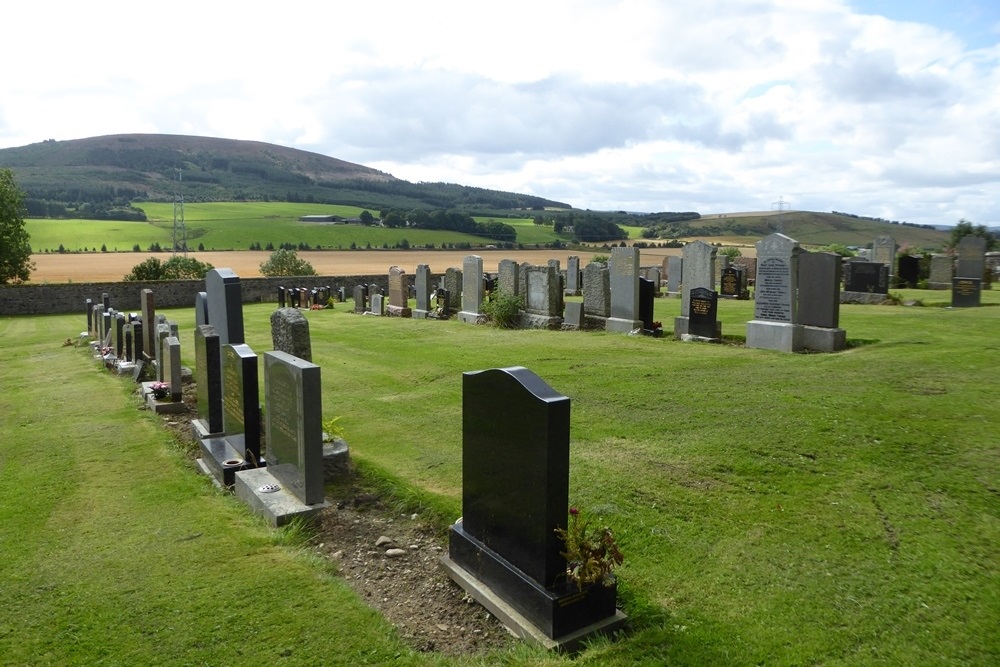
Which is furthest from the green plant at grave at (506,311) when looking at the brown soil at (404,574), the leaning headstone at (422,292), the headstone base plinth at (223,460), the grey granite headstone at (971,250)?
the grey granite headstone at (971,250)

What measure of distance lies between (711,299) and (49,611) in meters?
12.1

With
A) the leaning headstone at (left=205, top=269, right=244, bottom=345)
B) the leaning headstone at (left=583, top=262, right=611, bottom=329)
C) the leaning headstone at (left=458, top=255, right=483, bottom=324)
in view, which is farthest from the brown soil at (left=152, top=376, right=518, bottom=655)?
the leaning headstone at (left=458, top=255, right=483, bottom=324)

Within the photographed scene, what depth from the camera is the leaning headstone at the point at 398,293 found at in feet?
74.8

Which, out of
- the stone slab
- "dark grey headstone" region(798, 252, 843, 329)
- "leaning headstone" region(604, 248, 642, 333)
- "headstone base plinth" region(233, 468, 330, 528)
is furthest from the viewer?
"leaning headstone" region(604, 248, 642, 333)

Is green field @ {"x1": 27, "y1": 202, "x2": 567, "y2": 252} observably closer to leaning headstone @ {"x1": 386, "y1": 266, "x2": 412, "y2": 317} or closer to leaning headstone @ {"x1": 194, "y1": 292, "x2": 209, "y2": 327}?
leaning headstone @ {"x1": 386, "y1": 266, "x2": 412, "y2": 317}

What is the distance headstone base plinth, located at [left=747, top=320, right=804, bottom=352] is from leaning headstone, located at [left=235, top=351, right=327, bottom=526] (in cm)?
916

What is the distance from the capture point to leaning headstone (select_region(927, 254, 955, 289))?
23.2 m

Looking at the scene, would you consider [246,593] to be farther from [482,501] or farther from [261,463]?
[261,463]

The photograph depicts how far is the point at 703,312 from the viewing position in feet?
47.0

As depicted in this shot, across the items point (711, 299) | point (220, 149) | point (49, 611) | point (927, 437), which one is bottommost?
point (49, 611)

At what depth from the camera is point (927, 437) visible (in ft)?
22.4

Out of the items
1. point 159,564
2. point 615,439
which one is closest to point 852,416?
point 615,439

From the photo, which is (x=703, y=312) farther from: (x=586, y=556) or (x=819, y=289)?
(x=586, y=556)

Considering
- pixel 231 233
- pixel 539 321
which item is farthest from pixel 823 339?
pixel 231 233
